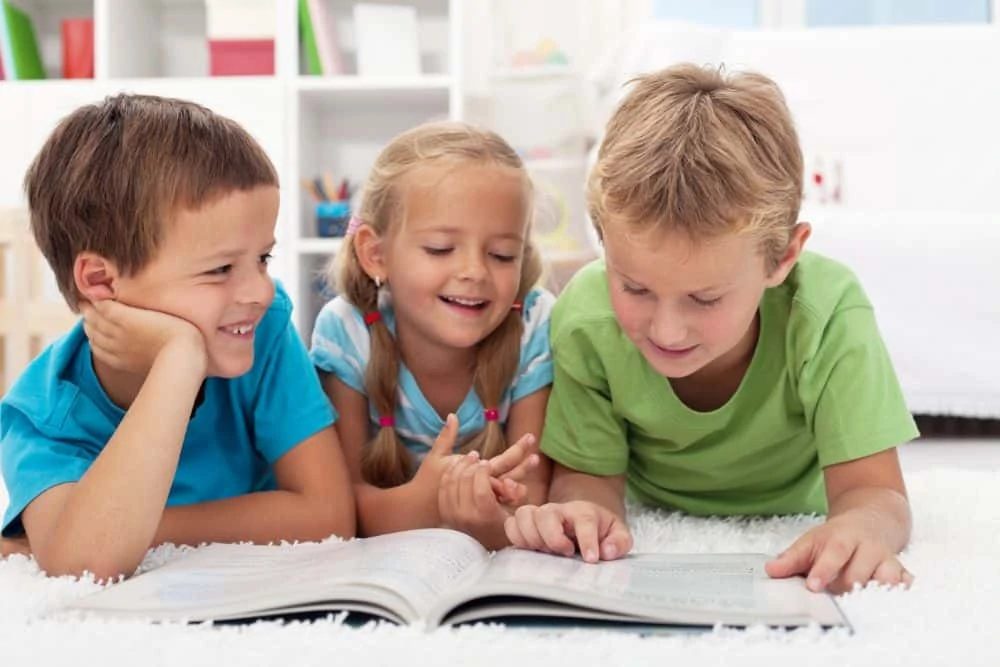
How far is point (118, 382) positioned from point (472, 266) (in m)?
0.40

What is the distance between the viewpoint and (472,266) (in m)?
1.27

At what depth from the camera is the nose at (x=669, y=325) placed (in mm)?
996

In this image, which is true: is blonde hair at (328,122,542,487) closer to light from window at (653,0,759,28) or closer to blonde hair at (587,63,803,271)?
blonde hair at (587,63,803,271)

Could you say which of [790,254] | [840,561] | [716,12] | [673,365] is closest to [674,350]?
[673,365]

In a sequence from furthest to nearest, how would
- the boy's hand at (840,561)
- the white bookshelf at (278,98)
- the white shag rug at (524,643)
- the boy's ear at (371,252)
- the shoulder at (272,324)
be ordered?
the white bookshelf at (278,98), the boy's ear at (371,252), the shoulder at (272,324), the boy's hand at (840,561), the white shag rug at (524,643)

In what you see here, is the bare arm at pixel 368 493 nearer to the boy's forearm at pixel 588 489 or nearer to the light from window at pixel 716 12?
the boy's forearm at pixel 588 489

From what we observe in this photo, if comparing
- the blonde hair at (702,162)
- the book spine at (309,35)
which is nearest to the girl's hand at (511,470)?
the blonde hair at (702,162)

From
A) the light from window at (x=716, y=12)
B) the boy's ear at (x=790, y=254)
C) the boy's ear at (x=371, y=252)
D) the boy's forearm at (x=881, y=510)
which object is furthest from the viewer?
the light from window at (x=716, y=12)

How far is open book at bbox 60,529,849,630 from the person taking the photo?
0.70m

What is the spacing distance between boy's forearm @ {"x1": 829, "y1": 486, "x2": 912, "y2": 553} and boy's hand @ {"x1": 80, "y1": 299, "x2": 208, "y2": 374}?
1.96ft

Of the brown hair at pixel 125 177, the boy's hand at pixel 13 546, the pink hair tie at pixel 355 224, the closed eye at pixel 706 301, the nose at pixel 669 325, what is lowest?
the boy's hand at pixel 13 546

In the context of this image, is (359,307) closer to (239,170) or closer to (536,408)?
(536,408)

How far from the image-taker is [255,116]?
2844mm

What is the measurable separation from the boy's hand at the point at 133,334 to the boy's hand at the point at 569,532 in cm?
32
